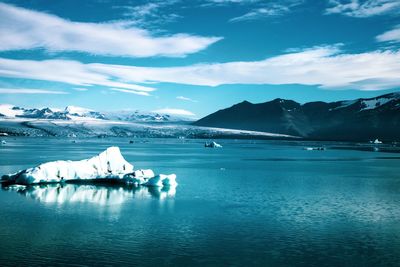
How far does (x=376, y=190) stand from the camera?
3167 centimetres

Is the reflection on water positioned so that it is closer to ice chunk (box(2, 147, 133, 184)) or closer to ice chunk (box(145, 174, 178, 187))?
ice chunk (box(145, 174, 178, 187))

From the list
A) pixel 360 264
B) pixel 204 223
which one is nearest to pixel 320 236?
pixel 360 264

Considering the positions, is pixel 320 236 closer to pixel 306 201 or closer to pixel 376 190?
pixel 306 201

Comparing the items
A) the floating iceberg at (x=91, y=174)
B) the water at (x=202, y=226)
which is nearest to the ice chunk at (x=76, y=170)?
the floating iceberg at (x=91, y=174)

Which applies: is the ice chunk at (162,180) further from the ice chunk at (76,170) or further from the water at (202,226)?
the ice chunk at (76,170)

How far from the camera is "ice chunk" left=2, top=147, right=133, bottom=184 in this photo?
31516mm

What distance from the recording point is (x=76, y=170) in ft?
110

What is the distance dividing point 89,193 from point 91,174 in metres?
5.66

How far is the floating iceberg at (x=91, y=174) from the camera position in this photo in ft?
104

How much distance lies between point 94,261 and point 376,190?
23663 millimetres

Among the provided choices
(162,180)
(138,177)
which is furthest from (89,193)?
(162,180)

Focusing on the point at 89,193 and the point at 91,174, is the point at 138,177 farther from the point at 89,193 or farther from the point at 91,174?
the point at 89,193

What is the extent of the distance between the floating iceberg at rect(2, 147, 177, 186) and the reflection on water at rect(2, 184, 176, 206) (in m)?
0.70

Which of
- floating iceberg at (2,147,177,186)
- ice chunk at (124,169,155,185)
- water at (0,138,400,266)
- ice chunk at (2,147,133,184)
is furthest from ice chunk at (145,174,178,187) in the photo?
ice chunk at (2,147,133,184)
